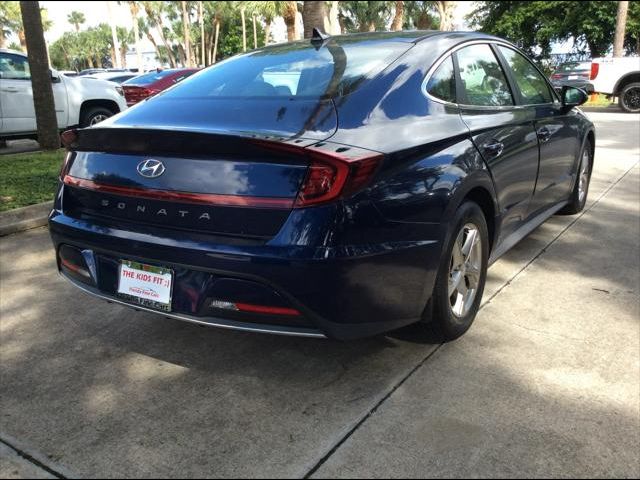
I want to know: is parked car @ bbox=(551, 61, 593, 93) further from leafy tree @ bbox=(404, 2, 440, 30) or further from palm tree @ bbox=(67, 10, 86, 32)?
palm tree @ bbox=(67, 10, 86, 32)

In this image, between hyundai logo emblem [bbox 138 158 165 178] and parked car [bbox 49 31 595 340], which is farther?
hyundai logo emblem [bbox 138 158 165 178]

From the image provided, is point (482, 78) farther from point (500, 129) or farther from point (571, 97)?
point (571, 97)

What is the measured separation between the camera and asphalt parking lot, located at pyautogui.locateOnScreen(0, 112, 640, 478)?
221cm

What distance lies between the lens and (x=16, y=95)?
8.96 m

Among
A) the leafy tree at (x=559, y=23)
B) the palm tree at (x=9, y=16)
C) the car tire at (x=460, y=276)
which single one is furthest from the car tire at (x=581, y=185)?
the palm tree at (x=9, y=16)

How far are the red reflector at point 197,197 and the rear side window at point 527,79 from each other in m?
2.34

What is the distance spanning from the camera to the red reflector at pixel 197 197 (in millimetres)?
2285

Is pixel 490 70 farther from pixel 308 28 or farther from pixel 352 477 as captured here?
pixel 308 28

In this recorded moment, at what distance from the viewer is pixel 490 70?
12.0ft

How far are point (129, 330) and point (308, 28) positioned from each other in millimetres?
8820

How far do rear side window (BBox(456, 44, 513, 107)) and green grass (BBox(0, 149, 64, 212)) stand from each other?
166 inches

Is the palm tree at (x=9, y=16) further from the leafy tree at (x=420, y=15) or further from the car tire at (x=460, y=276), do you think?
the car tire at (x=460, y=276)

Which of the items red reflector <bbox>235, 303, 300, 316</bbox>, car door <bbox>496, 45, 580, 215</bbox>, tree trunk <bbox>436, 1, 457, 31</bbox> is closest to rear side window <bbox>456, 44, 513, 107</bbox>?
car door <bbox>496, 45, 580, 215</bbox>

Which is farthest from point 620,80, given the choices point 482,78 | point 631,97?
point 482,78
